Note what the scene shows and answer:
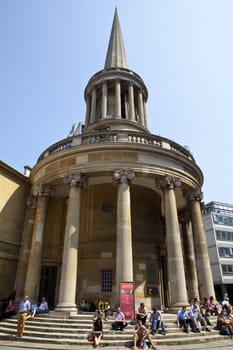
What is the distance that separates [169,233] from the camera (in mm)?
14578

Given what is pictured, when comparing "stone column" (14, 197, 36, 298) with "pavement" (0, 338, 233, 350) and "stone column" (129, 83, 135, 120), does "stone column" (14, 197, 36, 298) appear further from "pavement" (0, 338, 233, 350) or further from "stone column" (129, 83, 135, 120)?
"stone column" (129, 83, 135, 120)

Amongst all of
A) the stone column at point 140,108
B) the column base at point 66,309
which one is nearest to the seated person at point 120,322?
the column base at point 66,309

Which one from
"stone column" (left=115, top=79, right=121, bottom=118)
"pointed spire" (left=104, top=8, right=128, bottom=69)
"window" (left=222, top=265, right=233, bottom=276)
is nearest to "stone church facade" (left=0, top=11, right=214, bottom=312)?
"stone column" (left=115, top=79, right=121, bottom=118)

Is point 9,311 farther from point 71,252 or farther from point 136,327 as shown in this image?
point 136,327

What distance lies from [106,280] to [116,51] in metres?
29.2

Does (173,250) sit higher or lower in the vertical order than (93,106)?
lower

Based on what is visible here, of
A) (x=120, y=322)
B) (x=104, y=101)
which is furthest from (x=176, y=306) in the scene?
(x=104, y=101)

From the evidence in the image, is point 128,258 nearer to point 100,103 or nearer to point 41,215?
point 41,215

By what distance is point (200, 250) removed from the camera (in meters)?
16.6

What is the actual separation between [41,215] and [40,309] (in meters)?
5.66

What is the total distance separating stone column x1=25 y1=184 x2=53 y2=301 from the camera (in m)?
14.5

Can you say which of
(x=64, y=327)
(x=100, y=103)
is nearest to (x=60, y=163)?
(x=64, y=327)

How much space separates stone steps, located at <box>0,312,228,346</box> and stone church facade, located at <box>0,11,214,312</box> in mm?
1105

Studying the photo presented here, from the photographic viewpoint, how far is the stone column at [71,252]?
12.7m
